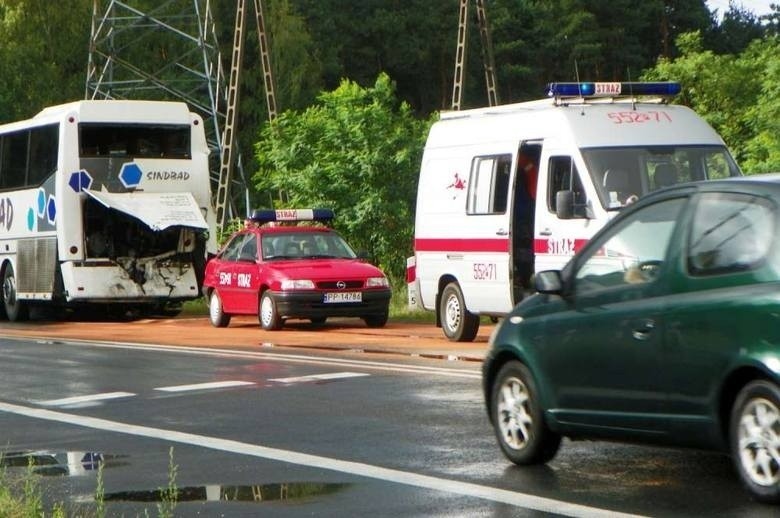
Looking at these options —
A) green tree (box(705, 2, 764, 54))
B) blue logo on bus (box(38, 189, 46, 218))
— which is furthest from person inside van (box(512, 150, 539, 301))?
green tree (box(705, 2, 764, 54))

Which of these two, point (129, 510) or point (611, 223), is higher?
point (611, 223)

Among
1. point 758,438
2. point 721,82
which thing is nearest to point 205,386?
point 758,438

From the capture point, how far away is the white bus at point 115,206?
106 feet

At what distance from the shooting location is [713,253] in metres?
9.30

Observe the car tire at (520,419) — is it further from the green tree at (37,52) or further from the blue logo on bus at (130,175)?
the green tree at (37,52)

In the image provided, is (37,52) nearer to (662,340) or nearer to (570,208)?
(570,208)

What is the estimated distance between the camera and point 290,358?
19922mm

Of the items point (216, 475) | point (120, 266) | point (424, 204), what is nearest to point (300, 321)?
point (120, 266)

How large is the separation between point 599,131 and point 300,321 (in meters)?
10.6

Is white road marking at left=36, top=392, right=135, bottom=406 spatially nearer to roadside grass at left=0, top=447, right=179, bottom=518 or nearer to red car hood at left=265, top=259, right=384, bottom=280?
roadside grass at left=0, top=447, right=179, bottom=518

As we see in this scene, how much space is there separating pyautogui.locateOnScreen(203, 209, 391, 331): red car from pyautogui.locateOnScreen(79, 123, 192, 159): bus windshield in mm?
4717

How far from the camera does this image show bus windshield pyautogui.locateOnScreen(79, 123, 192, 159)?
32.6 meters

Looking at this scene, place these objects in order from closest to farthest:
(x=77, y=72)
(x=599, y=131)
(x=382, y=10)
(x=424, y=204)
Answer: (x=599, y=131) < (x=424, y=204) < (x=77, y=72) < (x=382, y=10)

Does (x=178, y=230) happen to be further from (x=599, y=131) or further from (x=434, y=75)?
(x=434, y=75)
